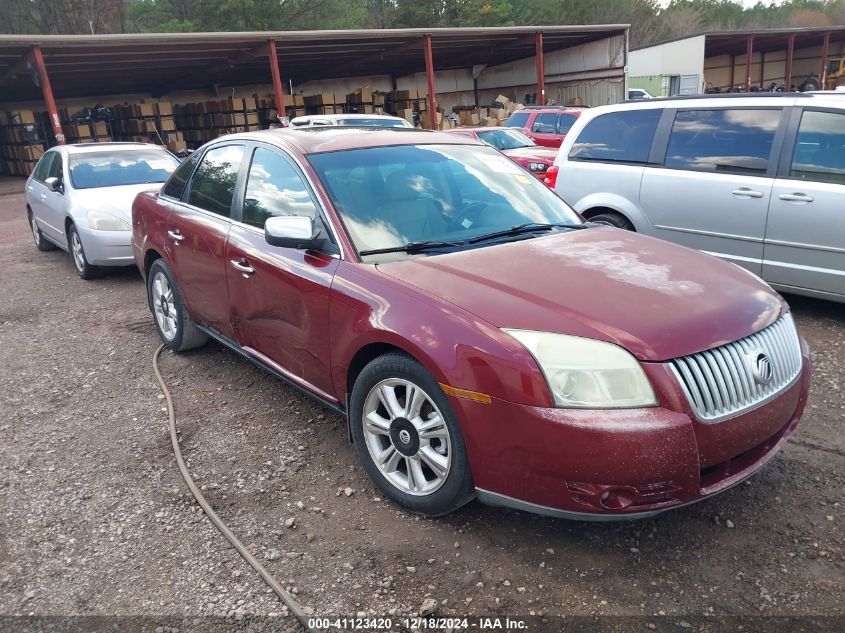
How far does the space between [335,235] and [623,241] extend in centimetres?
149

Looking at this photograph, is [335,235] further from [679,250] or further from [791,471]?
[791,471]

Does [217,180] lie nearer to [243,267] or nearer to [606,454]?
[243,267]

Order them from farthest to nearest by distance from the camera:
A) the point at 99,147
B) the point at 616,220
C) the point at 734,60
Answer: the point at 734,60 < the point at 99,147 < the point at 616,220

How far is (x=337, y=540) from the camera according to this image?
2.92 m

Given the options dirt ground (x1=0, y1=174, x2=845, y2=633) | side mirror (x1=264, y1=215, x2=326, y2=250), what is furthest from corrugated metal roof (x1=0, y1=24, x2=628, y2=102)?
side mirror (x1=264, y1=215, x2=326, y2=250)

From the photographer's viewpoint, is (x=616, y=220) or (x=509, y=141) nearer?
(x=616, y=220)

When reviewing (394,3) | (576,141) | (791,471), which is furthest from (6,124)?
(394,3)

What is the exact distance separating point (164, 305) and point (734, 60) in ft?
139

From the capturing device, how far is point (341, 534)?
296cm

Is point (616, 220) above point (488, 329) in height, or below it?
below

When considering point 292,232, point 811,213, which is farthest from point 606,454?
point 811,213

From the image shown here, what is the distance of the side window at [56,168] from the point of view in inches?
344

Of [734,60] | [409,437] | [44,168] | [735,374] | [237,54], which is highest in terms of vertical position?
[237,54]

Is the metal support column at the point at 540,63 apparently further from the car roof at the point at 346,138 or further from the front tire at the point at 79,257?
the car roof at the point at 346,138
